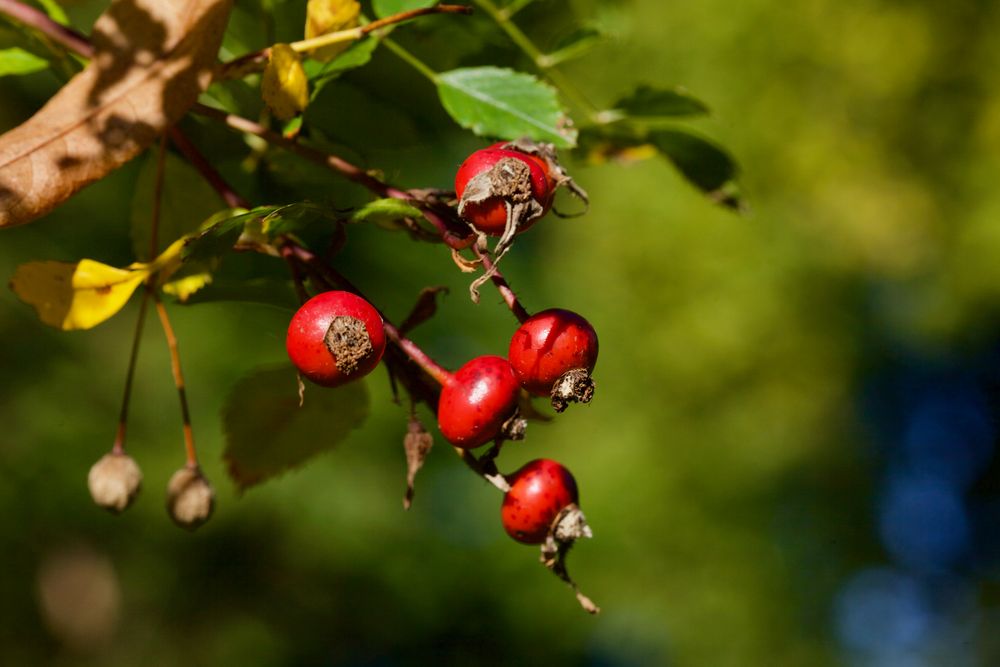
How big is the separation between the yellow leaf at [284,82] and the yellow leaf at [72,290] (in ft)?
0.53

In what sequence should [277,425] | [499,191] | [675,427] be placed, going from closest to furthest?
[499,191] < [277,425] < [675,427]

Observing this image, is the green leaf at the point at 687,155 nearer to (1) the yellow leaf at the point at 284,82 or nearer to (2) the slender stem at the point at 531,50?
(2) the slender stem at the point at 531,50

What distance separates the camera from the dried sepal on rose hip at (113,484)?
805mm

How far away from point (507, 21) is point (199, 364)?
3404 mm

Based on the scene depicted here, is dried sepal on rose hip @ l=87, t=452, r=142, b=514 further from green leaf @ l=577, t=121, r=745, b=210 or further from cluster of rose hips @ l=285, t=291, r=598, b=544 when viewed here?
green leaf @ l=577, t=121, r=745, b=210

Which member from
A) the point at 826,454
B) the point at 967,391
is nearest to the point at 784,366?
the point at 826,454

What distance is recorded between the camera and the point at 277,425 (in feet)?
2.93

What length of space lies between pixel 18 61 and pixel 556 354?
505 millimetres

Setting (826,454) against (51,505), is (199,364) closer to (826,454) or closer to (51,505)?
(51,505)

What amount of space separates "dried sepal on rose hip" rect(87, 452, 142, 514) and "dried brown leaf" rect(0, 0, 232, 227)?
0.31 meters

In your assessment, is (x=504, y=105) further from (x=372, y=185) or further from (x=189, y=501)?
(x=189, y=501)

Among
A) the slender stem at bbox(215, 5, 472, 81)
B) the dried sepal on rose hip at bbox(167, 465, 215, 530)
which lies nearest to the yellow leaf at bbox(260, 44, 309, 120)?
the slender stem at bbox(215, 5, 472, 81)

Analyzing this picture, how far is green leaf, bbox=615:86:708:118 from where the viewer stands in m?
0.97

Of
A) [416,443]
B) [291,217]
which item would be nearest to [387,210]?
[291,217]
